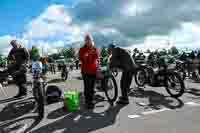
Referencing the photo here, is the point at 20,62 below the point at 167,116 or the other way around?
the other way around

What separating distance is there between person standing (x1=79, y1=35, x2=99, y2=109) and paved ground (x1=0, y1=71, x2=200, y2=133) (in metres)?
0.47

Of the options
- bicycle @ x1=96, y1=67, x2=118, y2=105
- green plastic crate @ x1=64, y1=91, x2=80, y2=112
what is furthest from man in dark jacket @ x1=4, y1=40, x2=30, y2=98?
bicycle @ x1=96, y1=67, x2=118, y2=105

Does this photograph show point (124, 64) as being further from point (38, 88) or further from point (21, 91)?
point (21, 91)

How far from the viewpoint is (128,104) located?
573cm

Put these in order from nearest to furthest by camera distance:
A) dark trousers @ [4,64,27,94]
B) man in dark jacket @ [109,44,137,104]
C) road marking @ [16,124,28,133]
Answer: road marking @ [16,124,28,133] → man in dark jacket @ [109,44,137,104] → dark trousers @ [4,64,27,94]

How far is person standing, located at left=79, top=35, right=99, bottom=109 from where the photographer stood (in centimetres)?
536

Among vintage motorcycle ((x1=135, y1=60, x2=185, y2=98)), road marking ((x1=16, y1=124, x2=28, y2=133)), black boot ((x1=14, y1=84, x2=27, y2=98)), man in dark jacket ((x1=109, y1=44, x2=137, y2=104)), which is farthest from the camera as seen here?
black boot ((x1=14, y1=84, x2=27, y2=98))

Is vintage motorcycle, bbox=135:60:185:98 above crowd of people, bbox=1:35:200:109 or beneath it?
beneath

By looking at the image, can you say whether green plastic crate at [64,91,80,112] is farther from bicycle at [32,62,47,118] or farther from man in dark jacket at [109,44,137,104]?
man in dark jacket at [109,44,137,104]

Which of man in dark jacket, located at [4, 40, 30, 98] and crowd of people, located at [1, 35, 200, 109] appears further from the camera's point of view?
man in dark jacket, located at [4, 40, 30, 98]

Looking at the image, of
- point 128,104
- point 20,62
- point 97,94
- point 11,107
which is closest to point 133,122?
point 128,104

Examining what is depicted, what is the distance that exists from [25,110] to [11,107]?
65 cm

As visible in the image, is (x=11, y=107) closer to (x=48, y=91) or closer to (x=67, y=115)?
(x=48, y=91)

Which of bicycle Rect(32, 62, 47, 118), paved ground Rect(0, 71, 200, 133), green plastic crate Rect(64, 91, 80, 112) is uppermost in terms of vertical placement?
bicycle Rect(32, 62, 47, 118)
